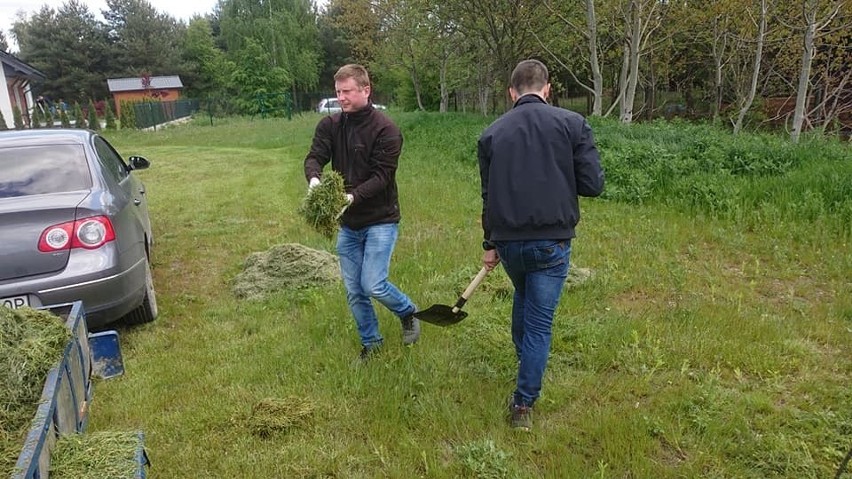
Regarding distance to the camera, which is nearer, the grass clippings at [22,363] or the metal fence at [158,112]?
the grass clippings at [22,363]

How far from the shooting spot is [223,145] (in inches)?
870

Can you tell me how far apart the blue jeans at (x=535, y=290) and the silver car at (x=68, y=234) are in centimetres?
284

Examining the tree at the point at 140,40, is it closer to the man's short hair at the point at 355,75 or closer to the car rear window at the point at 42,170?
the car rear window at the point at 42,170

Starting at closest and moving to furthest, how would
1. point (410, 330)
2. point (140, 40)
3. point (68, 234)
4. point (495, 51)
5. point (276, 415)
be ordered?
point (276, 415)
point (68, 234)
point (410, 330)
point (495, 51)
point (140, 40)

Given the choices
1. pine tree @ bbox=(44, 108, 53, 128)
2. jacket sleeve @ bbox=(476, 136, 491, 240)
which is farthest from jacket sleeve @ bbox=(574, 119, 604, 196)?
pine tree @ bbox=(44, 108, 53, 128)

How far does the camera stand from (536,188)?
118 inches

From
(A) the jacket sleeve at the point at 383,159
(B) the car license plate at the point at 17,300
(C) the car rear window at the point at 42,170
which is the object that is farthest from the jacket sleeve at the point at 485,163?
(C) the car rear window at the point at 42,170

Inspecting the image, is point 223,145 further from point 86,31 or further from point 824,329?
point 86,31

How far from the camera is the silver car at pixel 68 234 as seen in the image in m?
4.04

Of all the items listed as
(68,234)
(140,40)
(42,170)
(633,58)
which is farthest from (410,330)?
(140,40)

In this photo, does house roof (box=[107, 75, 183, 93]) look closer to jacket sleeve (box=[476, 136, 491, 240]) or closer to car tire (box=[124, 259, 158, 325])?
car tire (box=[124, 259, 158, 325])

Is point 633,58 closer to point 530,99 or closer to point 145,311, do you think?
point 530,99

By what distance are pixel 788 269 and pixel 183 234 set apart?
7.07 m

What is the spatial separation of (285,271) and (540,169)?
3.59 meters
